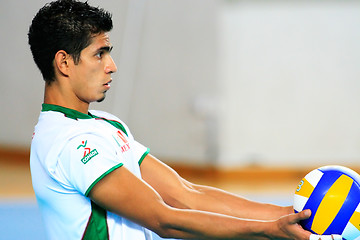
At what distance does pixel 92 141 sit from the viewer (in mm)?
2055

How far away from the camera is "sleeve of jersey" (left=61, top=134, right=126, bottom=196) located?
2000 mm

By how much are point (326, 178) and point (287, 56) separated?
4963 mm

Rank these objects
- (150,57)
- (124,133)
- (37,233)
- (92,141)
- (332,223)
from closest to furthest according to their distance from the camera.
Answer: (92,141), (332,223), (124,133), (37,233), (150,57)

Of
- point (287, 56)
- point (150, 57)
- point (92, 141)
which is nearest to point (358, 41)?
point (287, 56)

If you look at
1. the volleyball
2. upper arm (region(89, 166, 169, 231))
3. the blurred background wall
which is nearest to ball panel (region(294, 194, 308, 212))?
the volleyball

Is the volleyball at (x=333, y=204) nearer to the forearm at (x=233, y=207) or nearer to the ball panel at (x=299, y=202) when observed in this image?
the ball panel at (x=299, y=202)

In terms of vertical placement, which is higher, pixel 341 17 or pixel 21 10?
pixel 341 17

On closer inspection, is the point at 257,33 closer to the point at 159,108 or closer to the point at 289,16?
the point at 289,16

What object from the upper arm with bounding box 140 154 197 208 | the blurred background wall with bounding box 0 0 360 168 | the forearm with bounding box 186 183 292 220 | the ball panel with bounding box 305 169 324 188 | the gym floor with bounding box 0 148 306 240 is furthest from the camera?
the blurred background wall with bounding box 0 0 360 168

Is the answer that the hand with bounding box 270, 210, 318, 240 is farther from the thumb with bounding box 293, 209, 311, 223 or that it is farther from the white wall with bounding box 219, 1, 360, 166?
the white wall with bounding box 219, 1, 360, 166

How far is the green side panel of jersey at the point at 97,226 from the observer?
6.91 feet

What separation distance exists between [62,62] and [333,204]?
3.58 feet

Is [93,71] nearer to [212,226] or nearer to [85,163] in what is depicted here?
[85,163]

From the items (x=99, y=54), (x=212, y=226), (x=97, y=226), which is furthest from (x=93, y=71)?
(x=212, y=226)
